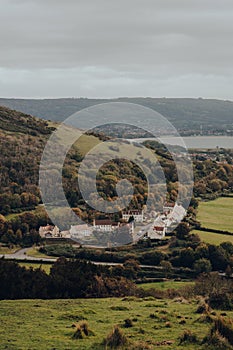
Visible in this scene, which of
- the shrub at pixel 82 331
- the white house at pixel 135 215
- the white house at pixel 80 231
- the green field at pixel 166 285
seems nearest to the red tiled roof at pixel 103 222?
the white house at pixel 80 231

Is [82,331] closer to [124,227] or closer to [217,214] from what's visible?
[124,227]

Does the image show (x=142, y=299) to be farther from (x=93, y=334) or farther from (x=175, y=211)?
(x=175, y=211)

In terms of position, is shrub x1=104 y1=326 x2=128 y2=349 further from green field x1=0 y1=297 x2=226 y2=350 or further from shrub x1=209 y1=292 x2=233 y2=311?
shrub x1=209 y1=292 x2=233 y2=311

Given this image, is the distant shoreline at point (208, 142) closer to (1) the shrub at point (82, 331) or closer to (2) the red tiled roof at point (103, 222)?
(2) the red tiled roof at point (103, 222)

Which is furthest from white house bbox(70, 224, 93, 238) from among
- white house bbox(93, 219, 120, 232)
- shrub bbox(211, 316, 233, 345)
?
shrub bbox(211, 316, 233, 345)

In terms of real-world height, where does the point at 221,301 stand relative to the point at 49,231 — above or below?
above

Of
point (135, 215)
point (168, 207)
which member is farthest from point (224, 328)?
point (168, 207)

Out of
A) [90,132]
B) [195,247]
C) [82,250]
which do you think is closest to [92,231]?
[82,250]
